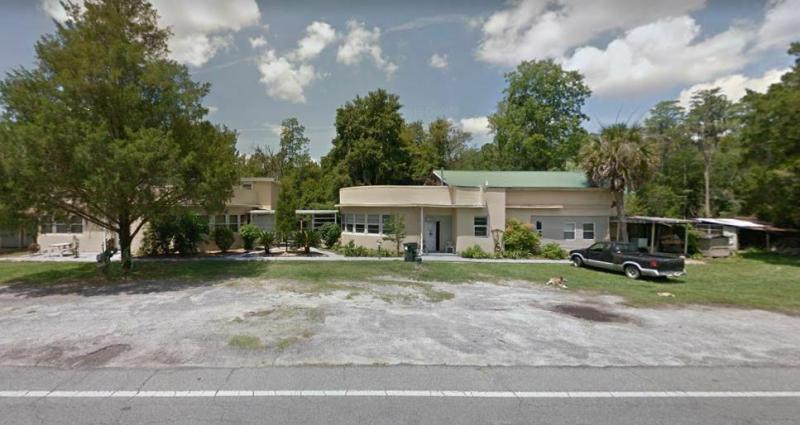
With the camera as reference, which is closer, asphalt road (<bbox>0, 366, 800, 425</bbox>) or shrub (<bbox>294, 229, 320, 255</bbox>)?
asphalt road (<bbox>0, 366, 800, 425</bbox>)

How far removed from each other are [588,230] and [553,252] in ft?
11.9

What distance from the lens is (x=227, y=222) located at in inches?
893

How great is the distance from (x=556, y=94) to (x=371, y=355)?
38924 millimetres

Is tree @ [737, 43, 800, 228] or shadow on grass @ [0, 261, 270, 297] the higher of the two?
tree @ [737, 43, 800, 228]

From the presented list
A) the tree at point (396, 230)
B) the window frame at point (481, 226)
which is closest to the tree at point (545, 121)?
the window frame at point (481, 226)

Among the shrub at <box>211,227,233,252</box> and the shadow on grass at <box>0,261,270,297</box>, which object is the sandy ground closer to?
the shadow on grass at <box>0,261,270,297</box>

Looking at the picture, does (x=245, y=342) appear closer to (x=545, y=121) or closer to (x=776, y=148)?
(x=776, y=148)

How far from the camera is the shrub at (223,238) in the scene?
21.1 metres

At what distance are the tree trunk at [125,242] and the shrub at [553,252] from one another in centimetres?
2074

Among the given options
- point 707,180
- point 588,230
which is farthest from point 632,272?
point 707,180

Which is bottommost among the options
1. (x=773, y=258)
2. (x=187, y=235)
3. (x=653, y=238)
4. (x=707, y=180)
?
(x=773, y=258)

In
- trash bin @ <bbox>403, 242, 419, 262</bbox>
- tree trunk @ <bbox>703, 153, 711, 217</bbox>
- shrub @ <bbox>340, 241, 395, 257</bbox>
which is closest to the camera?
trash bin @ <bbox>403, 242, 419, 262</bbox>

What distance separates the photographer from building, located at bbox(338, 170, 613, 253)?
2088cm

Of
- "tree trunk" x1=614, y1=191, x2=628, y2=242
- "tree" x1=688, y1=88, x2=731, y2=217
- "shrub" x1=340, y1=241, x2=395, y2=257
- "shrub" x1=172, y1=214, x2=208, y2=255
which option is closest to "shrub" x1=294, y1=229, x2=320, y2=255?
"shrub" x1=340, y1=241, x2=395, y2=257
